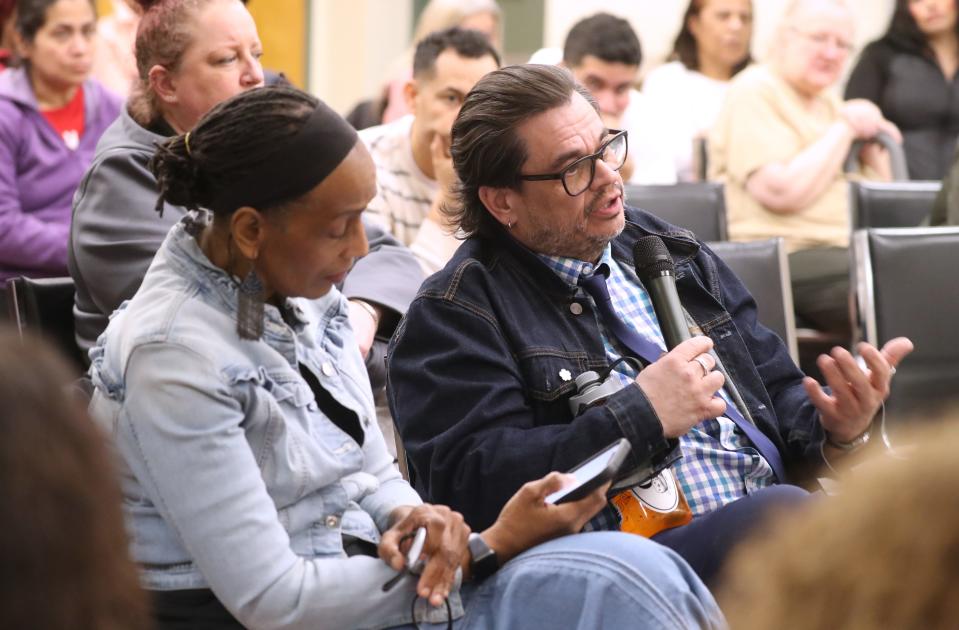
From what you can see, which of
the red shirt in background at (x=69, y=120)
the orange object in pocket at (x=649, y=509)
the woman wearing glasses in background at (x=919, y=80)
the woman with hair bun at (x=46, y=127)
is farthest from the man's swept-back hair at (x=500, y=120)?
the woman wearing glasses in background at (x=919, y=80)

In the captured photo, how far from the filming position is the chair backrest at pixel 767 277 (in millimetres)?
3008

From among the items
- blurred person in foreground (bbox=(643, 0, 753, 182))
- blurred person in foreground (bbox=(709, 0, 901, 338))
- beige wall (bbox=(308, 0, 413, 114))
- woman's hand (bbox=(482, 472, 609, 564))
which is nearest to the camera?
woman's hand (bbox=(482, 472, 609, 564))

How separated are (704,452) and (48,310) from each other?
4.32ft

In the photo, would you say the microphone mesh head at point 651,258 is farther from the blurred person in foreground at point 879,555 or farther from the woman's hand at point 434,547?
the blurred person in foreground at point 879,555

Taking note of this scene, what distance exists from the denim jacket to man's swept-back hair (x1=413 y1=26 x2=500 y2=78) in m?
1.55

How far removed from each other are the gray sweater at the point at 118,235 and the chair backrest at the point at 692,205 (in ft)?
3.98

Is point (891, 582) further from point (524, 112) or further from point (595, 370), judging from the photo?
point (524, 112)

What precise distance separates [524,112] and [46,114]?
86.5 inches

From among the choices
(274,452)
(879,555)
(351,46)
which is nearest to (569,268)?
(274,452)

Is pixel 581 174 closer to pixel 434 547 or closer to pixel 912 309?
pixel 434 547

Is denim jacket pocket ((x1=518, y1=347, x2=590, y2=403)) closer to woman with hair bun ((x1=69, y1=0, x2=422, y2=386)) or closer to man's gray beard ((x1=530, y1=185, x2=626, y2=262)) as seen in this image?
man's gray beard ((x1=530, y1=185, x2=626, y2=262))

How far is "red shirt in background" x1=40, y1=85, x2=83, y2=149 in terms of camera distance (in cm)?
396

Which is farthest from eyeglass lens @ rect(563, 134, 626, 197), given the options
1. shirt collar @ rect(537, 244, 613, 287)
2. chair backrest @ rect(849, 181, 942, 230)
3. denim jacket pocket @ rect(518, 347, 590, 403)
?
chair backrest @ rect(849, 181, 942, 230)

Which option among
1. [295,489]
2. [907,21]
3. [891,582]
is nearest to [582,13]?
[907,21]
